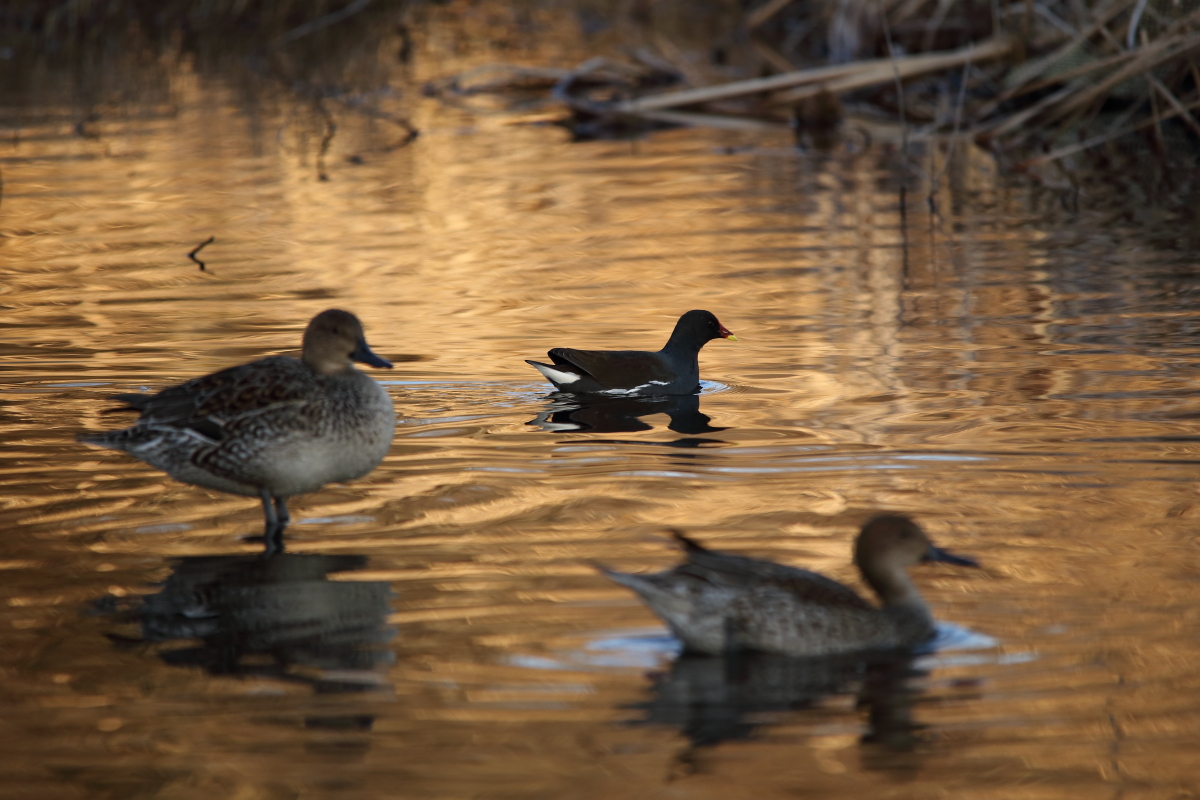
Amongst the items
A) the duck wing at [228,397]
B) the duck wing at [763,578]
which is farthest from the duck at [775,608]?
the duck wing at [228,397]

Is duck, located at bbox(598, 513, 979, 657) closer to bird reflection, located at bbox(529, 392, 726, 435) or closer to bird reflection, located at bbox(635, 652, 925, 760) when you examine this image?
bird reflection, located at bbox(635, 652, 925, 760)

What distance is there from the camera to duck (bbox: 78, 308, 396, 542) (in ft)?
22.7

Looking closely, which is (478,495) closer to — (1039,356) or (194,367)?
(194,367)

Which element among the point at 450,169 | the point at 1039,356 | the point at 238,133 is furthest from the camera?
the point at 238,133

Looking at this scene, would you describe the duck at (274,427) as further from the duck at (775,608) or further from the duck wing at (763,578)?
the duck wing at (763,578)

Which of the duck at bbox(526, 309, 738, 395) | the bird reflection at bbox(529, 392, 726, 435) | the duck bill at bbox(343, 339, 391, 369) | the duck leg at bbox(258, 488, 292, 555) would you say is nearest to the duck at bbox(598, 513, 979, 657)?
the duck leg at bbox(258, 488, 292, 555)

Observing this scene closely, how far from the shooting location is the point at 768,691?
541 cm

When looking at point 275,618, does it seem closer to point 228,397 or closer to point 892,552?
point 228,397

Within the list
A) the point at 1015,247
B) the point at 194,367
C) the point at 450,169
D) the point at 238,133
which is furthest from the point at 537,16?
the point at 194,367

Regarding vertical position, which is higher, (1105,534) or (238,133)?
(238,133)

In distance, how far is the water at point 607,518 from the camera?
5.02 meters

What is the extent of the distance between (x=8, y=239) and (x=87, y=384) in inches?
270

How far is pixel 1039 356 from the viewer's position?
10242mm

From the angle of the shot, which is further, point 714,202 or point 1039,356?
point 714,202
